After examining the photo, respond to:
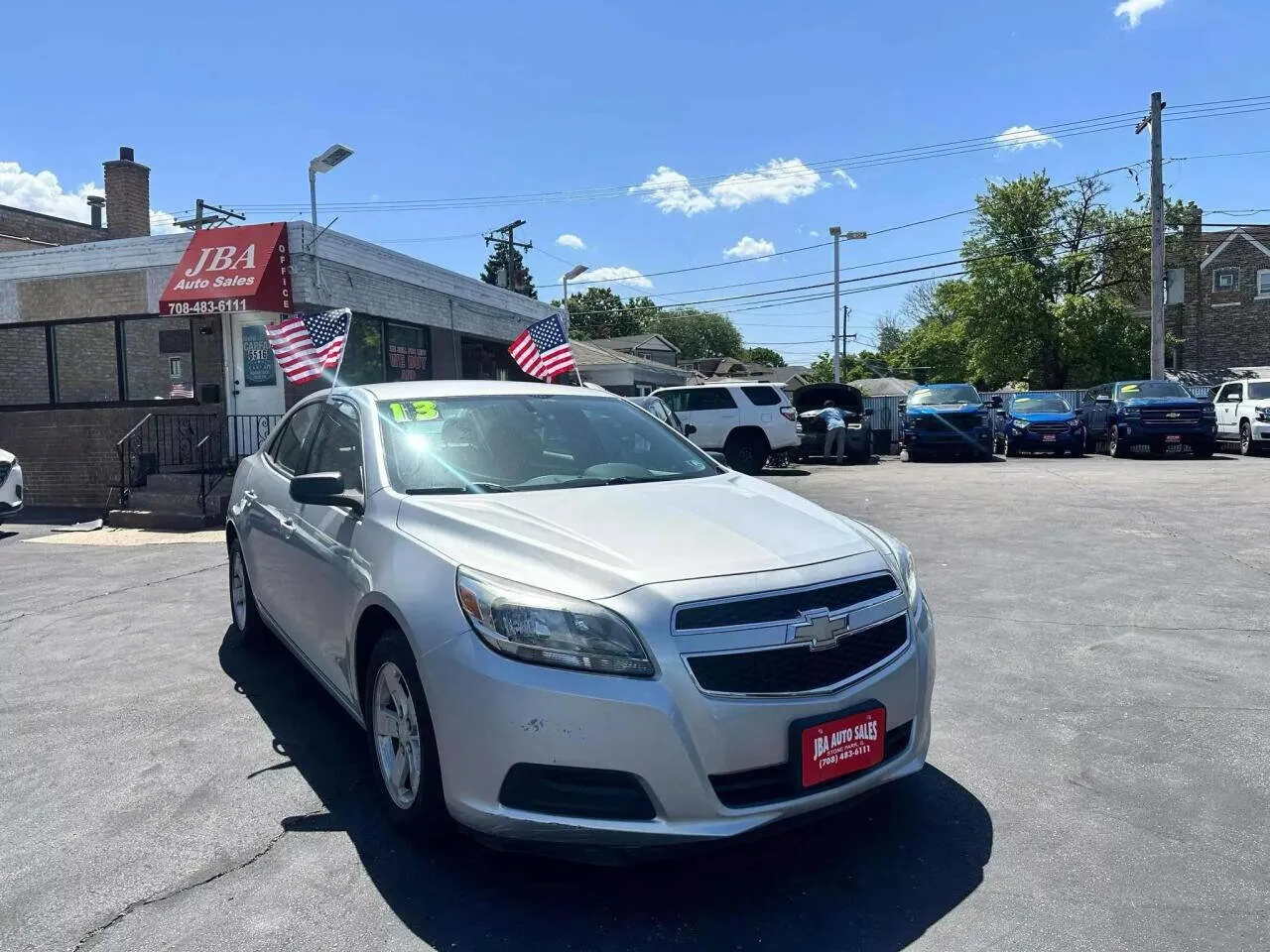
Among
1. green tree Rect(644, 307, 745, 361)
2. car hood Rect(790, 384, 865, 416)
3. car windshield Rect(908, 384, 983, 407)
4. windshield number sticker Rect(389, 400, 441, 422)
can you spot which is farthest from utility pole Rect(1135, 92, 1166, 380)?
green tree Rect(644, 307, 745, 361)

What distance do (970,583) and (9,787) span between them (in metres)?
6.21

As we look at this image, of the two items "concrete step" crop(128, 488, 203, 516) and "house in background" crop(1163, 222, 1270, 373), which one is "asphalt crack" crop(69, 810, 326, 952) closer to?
"concrete step" crop(128, 488, 203, 516)

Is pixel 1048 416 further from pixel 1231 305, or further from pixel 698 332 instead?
pixel 698 332

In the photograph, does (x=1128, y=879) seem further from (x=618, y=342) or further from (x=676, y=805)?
(x=618, y=342)

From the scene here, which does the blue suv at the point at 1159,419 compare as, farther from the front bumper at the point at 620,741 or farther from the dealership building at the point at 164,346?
the front bumper at the point at 620,741

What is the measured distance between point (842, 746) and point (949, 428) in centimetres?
1943

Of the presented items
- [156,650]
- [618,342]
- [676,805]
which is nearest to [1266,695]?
[676,805]

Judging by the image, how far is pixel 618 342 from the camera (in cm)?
6075

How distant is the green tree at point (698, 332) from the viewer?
335ft

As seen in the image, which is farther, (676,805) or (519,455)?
(519,455)

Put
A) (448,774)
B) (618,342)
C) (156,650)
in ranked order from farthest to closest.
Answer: (618,342)
(156,650)
(448,774)

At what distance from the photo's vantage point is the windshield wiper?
3467 millimetres

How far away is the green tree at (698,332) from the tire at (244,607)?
95335mm

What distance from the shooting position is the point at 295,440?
5.02 meters
